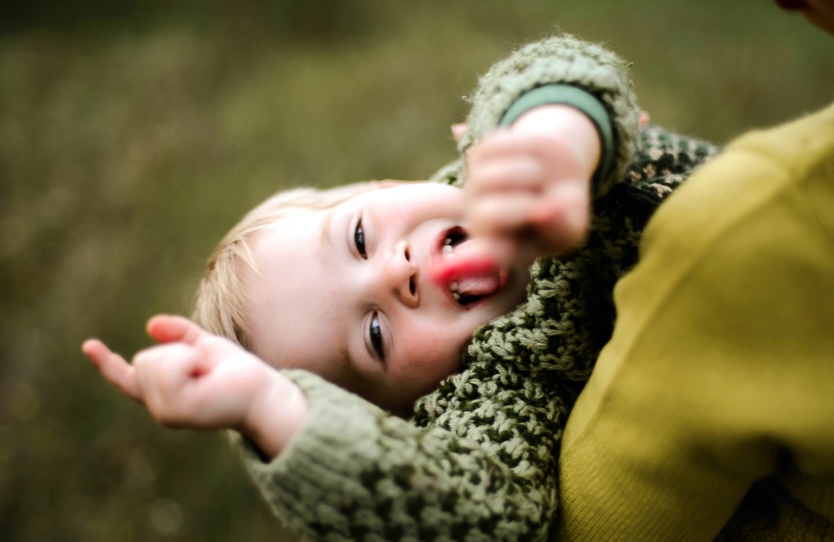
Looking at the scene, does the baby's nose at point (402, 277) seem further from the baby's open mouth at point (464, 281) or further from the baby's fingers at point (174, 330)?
the baby's fingers at point (174, 330)

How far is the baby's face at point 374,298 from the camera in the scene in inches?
35.9

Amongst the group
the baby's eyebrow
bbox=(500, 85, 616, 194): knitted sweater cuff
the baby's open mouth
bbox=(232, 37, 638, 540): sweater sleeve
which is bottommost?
bbox=(232, 37, 638, 540): sweater sleeve

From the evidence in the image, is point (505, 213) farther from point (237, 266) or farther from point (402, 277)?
point (237, 266)

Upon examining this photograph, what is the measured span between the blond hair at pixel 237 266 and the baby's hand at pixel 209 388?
0.29m

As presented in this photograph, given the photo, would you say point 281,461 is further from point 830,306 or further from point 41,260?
point 41,260

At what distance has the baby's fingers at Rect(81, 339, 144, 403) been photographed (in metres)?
0.72

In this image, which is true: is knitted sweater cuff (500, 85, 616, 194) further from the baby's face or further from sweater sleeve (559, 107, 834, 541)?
the baby's face

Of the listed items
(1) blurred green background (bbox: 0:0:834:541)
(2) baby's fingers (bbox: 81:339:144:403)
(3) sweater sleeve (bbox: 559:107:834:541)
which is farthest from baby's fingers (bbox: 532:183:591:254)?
(1) blurred green background (bbox: 0:0:834:541)

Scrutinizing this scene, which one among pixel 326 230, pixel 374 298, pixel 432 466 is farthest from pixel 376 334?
pixel 432 466

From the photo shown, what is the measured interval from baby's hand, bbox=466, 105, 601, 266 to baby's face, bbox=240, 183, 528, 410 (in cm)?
37

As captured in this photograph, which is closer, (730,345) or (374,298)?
(730,345)

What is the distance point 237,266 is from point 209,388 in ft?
1.30

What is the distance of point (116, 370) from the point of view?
0.73 metres

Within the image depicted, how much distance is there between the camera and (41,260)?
211 centimetres
